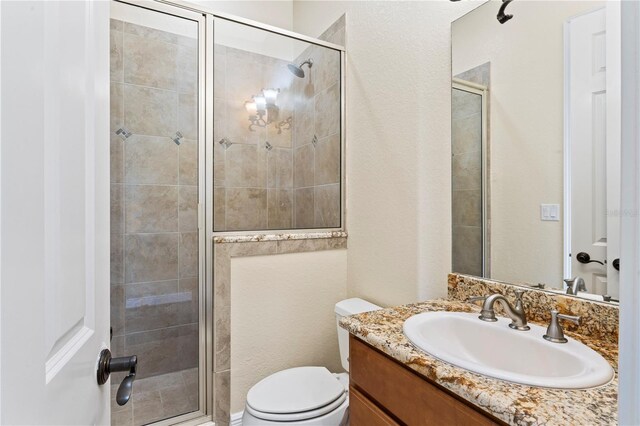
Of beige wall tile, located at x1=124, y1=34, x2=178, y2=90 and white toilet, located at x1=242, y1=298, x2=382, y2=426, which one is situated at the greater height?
beige wall tile, located at x1=124, y1=34, x2=178, y2=90

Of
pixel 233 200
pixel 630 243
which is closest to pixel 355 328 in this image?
pixel 630 243

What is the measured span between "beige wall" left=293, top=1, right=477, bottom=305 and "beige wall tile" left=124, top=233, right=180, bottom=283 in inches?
40.7

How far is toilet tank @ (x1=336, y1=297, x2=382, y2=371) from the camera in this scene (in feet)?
5.06

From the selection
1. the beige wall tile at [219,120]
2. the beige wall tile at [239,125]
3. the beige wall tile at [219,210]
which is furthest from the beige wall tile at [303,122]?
the beige wall tile at [219,210]

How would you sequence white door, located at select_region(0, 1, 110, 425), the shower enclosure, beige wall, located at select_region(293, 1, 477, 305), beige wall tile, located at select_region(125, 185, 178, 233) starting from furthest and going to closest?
beige wall tile, located at select_region(125, 185, 178, 233) < the shower enclosure < beige wall, located at select_region(293, 1, 477, 305) < white door, located at select_region(0, 1, 110, 425)

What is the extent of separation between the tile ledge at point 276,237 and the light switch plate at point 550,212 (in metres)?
1.04

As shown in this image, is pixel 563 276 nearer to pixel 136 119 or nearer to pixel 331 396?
pixel 331 396

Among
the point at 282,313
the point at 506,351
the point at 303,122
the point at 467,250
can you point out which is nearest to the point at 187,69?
the point at 303,122

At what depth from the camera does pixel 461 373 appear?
70 cm

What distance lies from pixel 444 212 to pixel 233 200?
1.11 metres

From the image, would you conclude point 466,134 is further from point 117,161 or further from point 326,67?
point 117,161

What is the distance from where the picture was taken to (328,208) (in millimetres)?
1963

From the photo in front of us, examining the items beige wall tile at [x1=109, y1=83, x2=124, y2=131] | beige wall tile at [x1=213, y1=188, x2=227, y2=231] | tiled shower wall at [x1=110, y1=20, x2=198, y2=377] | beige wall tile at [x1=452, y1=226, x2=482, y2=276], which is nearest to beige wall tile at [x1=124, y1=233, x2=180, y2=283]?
tiled shower wall at [x1=110, y1=20, x2=198, y2=377]

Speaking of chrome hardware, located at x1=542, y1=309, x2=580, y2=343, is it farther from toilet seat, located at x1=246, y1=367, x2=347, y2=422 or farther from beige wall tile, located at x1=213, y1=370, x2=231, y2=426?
beige wall tile, located at x1=213, y1=370, x2=231, y2=426
